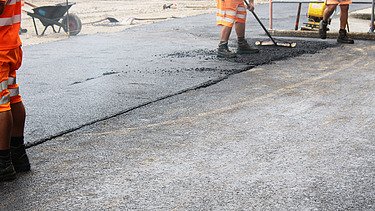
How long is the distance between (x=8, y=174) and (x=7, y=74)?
647 millimetres

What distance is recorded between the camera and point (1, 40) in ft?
13.1

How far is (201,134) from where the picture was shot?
4.99m

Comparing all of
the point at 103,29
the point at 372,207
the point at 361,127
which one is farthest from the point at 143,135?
the point at 103,29

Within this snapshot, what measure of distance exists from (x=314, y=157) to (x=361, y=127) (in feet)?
3.07

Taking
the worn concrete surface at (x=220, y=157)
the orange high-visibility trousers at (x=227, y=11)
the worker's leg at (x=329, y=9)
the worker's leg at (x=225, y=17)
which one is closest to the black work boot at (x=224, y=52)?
the worker's leg at (x=225, y=17)

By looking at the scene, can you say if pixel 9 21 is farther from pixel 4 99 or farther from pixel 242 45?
pixel 242 45

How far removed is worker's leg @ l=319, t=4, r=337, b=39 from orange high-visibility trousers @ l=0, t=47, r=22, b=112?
757 cm

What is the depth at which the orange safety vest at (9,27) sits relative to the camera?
157 inches

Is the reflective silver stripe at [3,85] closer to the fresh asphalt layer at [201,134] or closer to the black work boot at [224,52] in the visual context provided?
the fresh asphalt layer at [201,134]

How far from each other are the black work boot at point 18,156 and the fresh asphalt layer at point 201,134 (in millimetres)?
80

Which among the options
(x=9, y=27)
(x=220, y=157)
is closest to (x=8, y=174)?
(x=9, y=27)

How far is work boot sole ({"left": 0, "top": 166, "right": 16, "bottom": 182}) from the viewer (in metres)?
3.99

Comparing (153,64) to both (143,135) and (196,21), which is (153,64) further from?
(196,21)

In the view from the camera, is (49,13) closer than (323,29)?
No
